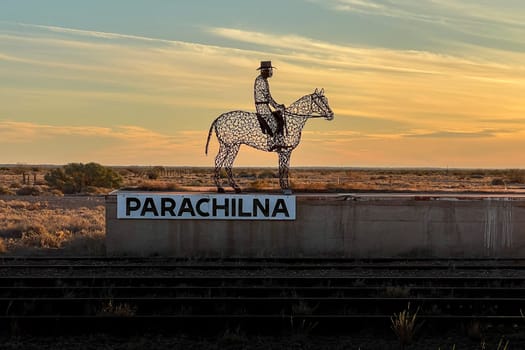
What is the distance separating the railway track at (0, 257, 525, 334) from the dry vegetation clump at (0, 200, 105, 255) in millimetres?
2830

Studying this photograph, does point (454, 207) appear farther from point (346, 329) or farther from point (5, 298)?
point (5, 298)

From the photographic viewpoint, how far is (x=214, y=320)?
10.3 meters

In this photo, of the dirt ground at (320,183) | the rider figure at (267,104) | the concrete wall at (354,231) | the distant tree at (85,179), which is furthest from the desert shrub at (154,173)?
the concrete wall at (354,231)

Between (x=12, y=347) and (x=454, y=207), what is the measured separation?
12.2 meters

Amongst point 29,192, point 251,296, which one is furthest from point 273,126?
point 29,192

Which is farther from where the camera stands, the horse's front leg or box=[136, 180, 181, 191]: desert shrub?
box=[136, 180, 181, 191]: desert shrub

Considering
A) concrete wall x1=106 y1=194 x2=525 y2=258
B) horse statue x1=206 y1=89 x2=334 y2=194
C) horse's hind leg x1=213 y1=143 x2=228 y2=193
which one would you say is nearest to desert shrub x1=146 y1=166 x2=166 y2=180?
horse's hind leg x1=213 y1=143 x2=228 y2=193

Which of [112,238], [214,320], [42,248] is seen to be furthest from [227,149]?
[214,320]

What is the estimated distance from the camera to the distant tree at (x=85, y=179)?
5428cm

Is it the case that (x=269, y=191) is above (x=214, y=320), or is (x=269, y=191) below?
above

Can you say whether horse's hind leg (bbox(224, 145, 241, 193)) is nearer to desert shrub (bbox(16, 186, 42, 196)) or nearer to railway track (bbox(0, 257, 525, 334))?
railway track (bbox(0, 257, 525, 334))

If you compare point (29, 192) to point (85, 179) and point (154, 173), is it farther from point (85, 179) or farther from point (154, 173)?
point (154, 173)

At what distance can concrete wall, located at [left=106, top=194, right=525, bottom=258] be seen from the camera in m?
18.0

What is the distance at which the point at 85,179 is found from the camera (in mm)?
55000
